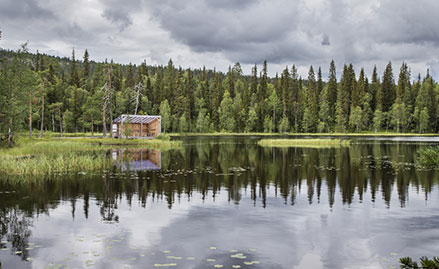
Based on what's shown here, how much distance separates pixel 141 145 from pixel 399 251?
53.9 m

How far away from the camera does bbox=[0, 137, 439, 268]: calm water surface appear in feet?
39.7

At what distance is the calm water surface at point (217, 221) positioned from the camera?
12094 mm

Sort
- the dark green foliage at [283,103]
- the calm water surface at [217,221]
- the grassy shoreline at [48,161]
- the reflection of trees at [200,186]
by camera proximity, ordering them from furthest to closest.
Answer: the dark green foliage at [283,103]
the grassy shoreline at [48,161]
the reflection of trees at [200,186]
the calm water surface at [217,221]

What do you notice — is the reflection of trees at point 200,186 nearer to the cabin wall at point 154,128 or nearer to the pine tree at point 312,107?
the cabin wall at point 154,128

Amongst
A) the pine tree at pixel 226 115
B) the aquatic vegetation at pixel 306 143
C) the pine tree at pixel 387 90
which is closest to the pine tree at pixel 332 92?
the pine tree at pixel 387 90

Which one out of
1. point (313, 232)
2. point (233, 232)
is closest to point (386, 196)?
point (313, 232)

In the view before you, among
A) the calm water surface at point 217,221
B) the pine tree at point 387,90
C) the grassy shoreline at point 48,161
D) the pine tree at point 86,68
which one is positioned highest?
the pine tree at point 86,68

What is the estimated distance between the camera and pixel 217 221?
16.7 m

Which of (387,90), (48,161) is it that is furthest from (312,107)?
(48,161)

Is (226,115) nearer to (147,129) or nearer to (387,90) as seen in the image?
(147,129)

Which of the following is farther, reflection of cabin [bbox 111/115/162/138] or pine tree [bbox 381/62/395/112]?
pine tree [bbox 381/62/395/112]

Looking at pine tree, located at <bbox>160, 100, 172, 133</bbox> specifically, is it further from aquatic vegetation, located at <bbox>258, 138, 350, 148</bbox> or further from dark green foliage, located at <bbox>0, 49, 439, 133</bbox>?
aquatic vegetation, located at <bbox>258, 138, 350, 148</bbox>

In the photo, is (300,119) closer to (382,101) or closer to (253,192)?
(382,101)

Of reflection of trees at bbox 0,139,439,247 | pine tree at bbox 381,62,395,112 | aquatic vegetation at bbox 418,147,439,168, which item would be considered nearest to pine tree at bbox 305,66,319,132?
pine tree at bbox 381,62,395,112
